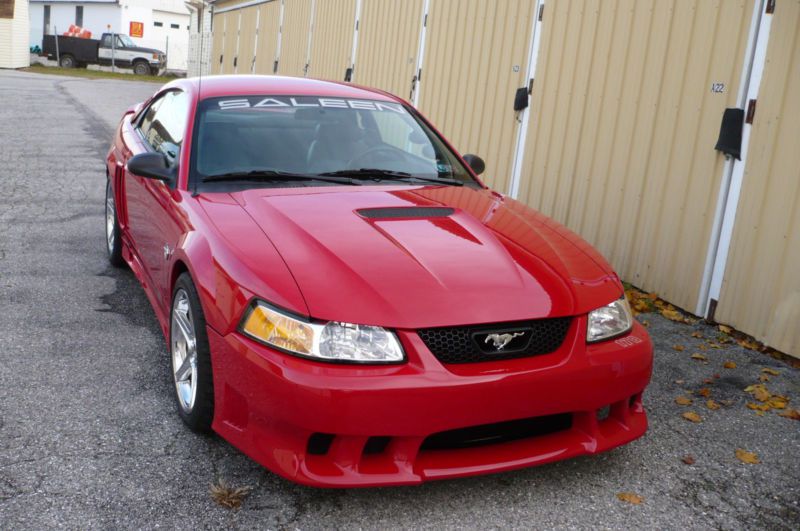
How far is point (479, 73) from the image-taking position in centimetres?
940

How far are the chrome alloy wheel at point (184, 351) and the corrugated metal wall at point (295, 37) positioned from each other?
1228cm

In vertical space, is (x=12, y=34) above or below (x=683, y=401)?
above

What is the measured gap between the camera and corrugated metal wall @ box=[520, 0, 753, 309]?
6.09 meters

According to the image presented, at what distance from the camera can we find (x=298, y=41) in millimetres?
16766

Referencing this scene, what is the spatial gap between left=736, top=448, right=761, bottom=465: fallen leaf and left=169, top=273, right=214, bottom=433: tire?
2426 millimetres

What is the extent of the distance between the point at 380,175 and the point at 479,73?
521 centimetres

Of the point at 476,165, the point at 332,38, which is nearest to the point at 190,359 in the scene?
the point at 476,165

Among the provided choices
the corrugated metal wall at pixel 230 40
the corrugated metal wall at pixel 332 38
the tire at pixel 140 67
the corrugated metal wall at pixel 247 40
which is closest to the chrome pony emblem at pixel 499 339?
the corrugated metal wall at pixel 332 38

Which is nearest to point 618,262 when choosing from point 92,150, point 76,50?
point 92,150

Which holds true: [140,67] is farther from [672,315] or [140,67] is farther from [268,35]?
[672,315]

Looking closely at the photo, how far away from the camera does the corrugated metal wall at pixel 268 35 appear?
1870cm

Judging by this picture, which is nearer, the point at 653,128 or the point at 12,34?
the point at 653,128

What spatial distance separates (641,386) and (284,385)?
4.97 ft

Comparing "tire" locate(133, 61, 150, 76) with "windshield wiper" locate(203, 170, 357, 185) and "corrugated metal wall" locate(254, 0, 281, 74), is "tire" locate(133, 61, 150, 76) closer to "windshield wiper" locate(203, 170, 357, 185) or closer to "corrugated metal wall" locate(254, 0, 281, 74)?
"corrugated metal wall" locate(254, 0, 281, 74)
